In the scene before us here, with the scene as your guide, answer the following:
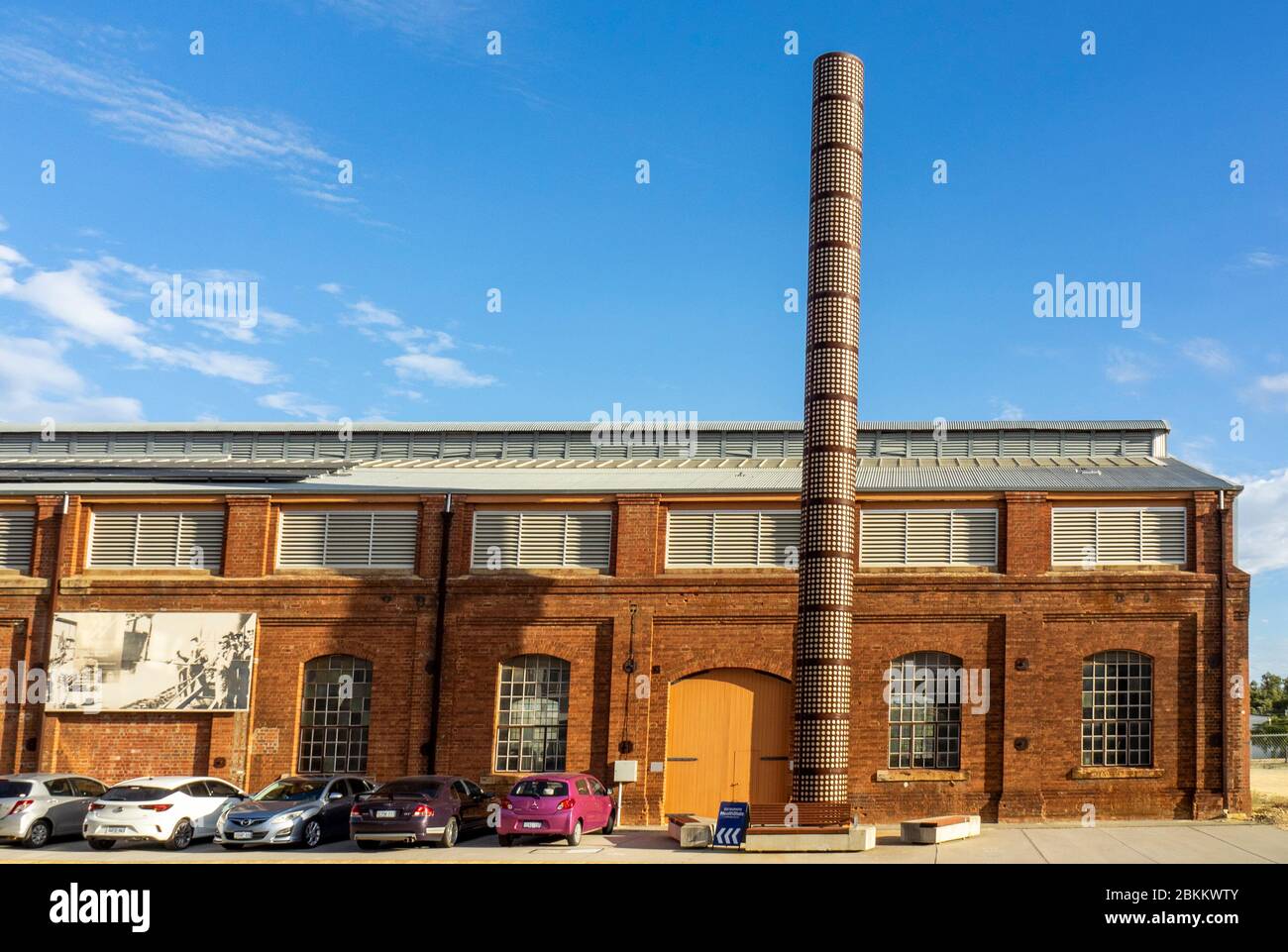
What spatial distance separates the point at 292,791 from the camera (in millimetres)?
25562

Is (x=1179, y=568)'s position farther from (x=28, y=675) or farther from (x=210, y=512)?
(x=28, y=675)

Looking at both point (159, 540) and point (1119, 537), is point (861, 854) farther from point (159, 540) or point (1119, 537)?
point (159, 540)

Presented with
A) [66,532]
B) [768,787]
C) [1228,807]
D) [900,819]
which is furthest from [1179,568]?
[66,532]

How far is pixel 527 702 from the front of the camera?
30.7 metres

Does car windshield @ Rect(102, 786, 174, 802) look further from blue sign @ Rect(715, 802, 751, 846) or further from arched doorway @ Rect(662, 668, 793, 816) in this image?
arched doorway @ Rect(662, 668, 793, 816)

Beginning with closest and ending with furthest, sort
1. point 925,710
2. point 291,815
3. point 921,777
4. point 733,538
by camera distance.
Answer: point 291,815 → point 921,777 → point 925,710 → point 733,538

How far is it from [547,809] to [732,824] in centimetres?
330

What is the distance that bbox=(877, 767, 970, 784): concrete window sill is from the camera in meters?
28.8

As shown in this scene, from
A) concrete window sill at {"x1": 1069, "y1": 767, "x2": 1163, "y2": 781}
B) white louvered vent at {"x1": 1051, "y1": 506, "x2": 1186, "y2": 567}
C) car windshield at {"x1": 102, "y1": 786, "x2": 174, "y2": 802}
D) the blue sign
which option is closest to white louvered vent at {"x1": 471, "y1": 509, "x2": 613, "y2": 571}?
the blue sign

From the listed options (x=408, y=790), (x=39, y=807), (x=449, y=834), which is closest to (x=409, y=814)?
(x=408, y=790)

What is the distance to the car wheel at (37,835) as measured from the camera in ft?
83.2

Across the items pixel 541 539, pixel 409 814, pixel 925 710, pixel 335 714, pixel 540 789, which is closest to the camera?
pixel 409 814

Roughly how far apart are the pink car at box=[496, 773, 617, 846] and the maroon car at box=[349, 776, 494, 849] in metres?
0.94

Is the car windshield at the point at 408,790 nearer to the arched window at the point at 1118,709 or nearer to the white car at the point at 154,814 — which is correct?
the white car at the point at 154,814
